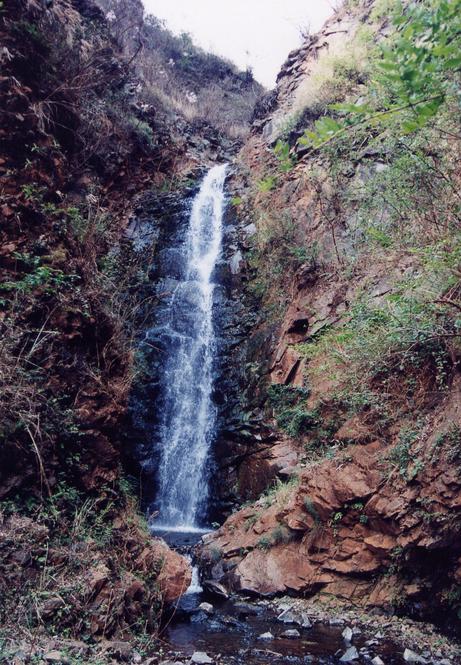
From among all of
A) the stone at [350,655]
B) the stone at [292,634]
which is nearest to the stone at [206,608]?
the stone at [292,634]

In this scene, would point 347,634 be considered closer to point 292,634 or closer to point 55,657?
point 292,634

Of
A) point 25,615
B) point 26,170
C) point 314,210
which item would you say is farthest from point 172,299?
point 25,615

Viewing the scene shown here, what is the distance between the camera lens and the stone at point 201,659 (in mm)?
4149

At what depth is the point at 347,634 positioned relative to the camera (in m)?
4.98

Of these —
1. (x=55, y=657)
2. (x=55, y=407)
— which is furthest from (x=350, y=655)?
(x=55, y=407)

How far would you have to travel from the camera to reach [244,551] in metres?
6.78

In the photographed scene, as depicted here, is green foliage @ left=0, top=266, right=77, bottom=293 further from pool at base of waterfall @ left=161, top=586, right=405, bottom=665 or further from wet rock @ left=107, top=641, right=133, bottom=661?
pool at base of waterfall @ left=161, top=586, right=405, bottom=665

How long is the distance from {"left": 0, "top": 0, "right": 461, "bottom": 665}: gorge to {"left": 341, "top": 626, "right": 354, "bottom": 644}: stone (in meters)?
0.02

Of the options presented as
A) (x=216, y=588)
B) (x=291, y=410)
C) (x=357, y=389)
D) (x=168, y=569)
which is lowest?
(x=216, y=588)

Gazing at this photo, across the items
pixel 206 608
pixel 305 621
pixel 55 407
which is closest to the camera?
A: pixel 55 407

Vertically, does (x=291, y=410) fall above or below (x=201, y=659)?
above

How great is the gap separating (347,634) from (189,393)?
6.29 m

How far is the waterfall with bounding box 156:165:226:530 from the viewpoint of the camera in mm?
9383

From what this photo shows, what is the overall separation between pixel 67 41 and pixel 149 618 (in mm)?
11413
